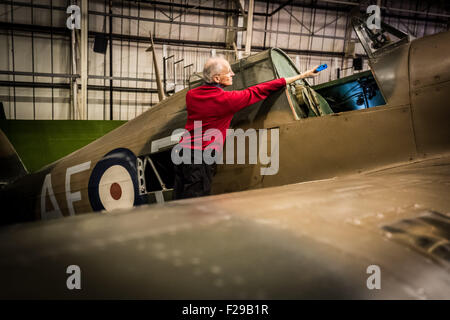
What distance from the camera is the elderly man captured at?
236 cm

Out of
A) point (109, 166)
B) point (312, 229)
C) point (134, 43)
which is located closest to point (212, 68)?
point (109, 166)

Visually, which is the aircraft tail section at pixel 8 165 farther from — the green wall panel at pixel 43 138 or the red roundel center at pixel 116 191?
the green wall panel at pixel 43 138

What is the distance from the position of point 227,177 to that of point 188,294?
2.11 metres

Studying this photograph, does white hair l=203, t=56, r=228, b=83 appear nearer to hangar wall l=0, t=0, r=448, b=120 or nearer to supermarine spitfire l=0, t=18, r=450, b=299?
supermarine spitfire l=0, t=18, r=450, b=299

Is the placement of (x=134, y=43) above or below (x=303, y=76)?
above

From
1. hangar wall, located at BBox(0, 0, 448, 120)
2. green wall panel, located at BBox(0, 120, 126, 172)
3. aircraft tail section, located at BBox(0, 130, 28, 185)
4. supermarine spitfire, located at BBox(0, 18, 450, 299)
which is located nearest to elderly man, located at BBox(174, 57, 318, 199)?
supermarine spitfire, located at BBox(0, 18, 450, 299)

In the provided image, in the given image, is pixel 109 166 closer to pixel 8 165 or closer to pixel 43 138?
pixel 8 165

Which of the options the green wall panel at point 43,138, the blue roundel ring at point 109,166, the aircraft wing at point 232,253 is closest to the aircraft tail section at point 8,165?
the blue roundel ring at point 109,166

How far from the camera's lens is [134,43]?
13008 millimetres

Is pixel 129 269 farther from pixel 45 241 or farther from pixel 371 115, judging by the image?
pixel 371 115

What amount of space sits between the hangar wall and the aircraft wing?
10333 millimetres

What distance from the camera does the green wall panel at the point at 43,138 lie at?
832 centimetres

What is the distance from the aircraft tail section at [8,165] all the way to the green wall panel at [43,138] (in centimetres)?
418

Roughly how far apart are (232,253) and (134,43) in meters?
13.8
